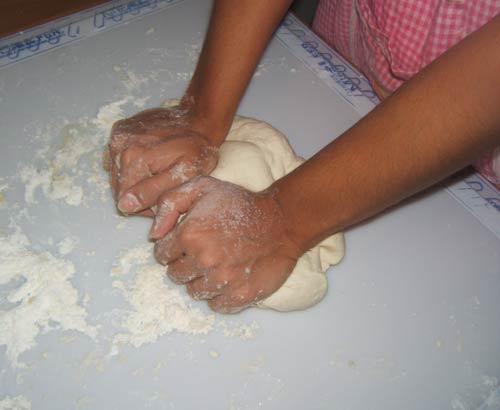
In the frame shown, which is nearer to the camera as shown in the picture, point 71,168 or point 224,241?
point 224,241

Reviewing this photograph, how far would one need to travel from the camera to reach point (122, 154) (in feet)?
3.43

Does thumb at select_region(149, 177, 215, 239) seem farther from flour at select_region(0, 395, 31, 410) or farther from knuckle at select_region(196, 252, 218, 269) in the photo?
flour at select_region(0, 395, 31, 410)

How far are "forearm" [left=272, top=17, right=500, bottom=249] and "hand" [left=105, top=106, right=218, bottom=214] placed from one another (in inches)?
8.2

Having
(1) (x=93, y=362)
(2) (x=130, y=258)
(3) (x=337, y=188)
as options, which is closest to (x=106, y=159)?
(2) (x=130, y=258)

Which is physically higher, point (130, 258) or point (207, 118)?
point (207, 118)

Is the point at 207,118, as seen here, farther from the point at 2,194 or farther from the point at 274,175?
the point at 2,194

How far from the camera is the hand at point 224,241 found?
0.93m

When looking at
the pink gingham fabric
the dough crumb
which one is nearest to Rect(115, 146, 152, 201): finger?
the dough crumb

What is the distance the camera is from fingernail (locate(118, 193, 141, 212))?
3.19 ft

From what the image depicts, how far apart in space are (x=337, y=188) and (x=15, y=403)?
780mm

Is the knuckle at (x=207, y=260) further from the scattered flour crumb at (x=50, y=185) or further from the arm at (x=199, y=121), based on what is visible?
the scattered flour crumb at (x=50, y=185)

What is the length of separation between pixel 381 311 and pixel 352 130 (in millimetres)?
514

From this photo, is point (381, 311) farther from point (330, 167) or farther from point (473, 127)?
point (473, 127)

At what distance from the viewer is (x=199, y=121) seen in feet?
3.67
